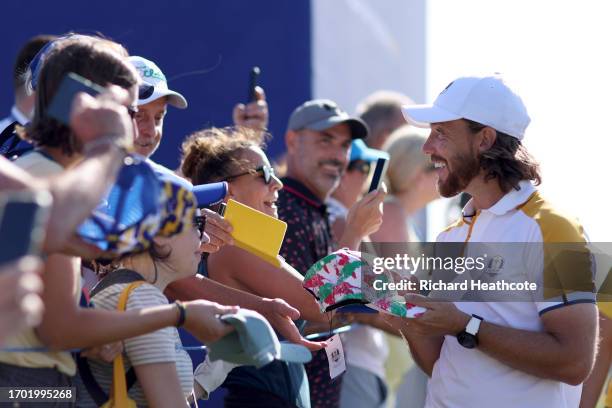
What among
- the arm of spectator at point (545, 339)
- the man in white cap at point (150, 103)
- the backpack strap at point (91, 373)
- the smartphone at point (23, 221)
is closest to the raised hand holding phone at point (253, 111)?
the man in white cap at point (150, 103)

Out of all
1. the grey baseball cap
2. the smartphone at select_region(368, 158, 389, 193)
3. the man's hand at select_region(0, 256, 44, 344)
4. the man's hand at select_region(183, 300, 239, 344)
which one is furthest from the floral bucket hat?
the grey baseball cap

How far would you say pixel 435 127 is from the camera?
141 inches

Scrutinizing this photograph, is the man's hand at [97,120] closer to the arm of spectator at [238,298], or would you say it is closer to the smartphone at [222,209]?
the arm of spectator at [238,298]

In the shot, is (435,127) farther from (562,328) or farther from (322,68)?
(322,68)

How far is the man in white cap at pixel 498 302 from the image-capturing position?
10.4 feet

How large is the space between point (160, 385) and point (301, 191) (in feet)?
7.28

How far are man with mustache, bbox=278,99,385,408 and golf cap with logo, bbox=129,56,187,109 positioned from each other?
0.96 meters

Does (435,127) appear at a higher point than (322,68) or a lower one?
higher

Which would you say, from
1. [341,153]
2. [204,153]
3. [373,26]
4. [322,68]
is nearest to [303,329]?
[204,153]

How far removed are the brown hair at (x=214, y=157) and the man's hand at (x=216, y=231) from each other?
15.4 inches

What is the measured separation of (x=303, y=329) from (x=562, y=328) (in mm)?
1118

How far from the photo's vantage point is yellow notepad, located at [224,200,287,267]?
3.53 meters

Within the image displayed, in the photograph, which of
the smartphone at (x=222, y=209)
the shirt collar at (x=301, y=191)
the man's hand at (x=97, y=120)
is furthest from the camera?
the shirt collar at (x=301, y=191)

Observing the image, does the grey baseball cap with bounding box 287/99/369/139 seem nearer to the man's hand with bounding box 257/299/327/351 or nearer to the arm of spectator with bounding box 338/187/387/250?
the arm of spectator with bounding box 338/187/387/250
